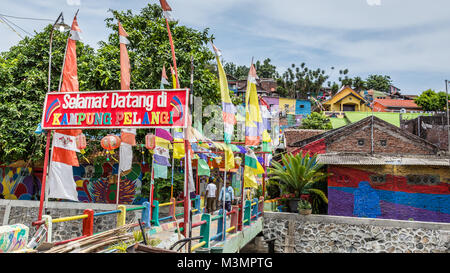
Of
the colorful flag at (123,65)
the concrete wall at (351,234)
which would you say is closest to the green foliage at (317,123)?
the concrete wall at (351,234)

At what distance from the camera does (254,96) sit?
492 inches

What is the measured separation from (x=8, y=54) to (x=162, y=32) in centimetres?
1069

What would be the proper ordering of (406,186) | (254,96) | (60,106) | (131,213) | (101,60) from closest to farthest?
(60,106), (254,96), (131,213), (406,186), (101,60)

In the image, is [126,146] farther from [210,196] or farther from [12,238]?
[210,196]

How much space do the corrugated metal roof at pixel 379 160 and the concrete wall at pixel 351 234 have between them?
2726 millimetres

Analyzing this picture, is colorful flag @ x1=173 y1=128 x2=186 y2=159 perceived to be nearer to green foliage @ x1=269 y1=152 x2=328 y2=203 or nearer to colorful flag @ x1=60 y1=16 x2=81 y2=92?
colorful flag @ x1=60 y1=16 x2=81 y2=92

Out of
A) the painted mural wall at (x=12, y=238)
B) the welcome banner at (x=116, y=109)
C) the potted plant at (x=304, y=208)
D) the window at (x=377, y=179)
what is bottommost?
the potted plant at (x=304, y=208)

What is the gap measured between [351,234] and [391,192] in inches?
126

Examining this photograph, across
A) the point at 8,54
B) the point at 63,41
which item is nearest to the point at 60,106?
the point at 63,41

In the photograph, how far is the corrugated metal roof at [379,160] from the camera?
659 inches

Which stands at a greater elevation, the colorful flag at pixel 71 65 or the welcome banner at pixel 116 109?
the colorful flag at pixel 71 65

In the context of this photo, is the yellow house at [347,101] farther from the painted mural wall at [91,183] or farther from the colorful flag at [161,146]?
the colorful flag at [161,146]

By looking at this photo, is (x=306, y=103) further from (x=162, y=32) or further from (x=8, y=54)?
(x=8, y=54)

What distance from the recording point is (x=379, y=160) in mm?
17688
